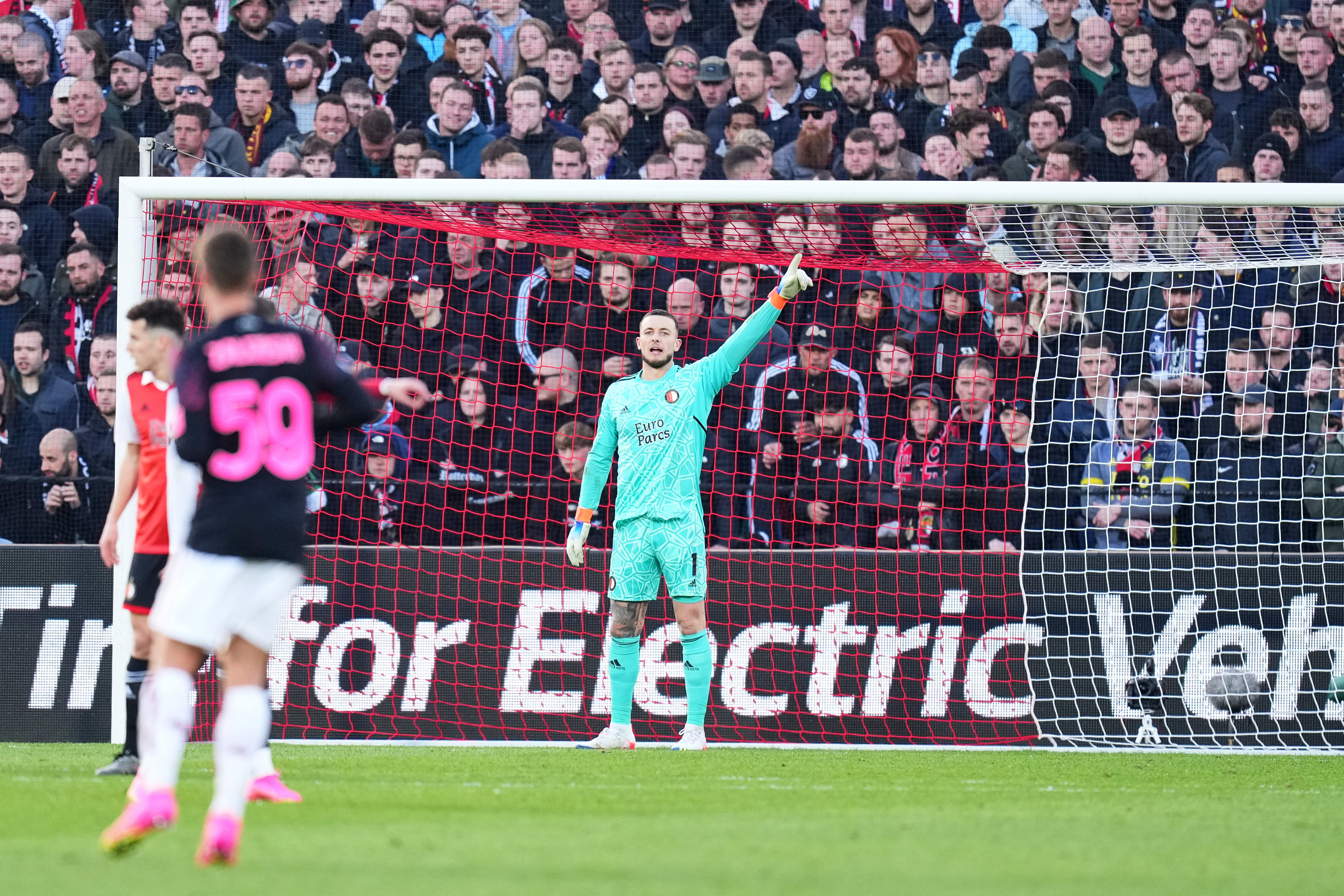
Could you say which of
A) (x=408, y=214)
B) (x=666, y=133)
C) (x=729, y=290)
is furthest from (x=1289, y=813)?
(x=666, y=133)

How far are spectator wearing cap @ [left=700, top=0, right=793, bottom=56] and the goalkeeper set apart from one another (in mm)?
4058

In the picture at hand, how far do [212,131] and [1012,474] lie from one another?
552 cm

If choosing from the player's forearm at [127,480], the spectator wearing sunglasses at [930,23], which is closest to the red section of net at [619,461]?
the spectator wearing sunglasses at [930,23]

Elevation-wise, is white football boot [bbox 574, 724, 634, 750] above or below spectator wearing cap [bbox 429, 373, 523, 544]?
below

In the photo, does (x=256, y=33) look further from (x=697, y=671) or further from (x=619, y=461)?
(x=697, y=671)

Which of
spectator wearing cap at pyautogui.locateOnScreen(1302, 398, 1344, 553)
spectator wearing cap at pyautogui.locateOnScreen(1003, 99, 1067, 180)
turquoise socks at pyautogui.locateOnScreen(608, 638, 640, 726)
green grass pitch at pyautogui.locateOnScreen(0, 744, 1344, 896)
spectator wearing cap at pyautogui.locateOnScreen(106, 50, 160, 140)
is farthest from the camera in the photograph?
spectator wearing cap at pyautogui.locateOnScreen(106, 50, 160, 140)

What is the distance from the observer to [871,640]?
8297 mm

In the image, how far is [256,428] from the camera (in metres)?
3.96

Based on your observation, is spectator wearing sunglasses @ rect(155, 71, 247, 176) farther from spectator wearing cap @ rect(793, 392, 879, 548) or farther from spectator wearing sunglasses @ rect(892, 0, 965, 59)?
spectator wearing sunglasses @ rect(892, 0, 965, 59)

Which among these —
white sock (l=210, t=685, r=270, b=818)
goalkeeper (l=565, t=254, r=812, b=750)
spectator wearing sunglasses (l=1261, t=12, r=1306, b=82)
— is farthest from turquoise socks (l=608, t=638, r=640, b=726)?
spectator wearing sunglasses (l=1261, t=12, r=1306, b=82)

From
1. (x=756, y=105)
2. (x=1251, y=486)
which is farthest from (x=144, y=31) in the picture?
(x=1251, y=486)

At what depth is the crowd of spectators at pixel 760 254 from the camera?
29.0 feet

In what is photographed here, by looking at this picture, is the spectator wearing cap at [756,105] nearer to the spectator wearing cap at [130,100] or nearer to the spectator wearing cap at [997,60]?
the spectator wearing cap at [997,60]

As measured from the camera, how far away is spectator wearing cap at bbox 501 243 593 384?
937cm
